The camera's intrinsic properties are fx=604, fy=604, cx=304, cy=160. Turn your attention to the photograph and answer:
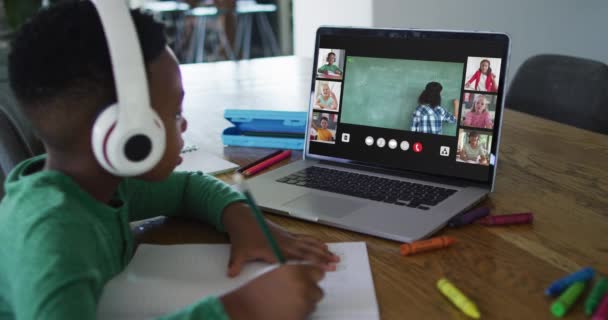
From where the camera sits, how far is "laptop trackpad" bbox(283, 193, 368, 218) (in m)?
0.91

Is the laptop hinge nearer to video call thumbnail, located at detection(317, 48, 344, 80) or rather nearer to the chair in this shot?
video call thumbnail, located at detection(317, 48, 344, 80)

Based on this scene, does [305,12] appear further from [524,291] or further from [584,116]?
[524,291]

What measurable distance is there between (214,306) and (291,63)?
1.73 metres

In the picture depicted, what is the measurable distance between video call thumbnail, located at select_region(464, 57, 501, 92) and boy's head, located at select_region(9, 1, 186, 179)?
54cm

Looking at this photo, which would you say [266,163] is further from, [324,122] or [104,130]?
[104,130]

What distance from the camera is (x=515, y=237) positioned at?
83 centimetres

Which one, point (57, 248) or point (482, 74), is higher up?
point (482, 74)

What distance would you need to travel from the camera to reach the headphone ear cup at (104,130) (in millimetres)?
640

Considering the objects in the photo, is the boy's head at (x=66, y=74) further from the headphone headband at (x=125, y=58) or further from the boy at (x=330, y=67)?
the boy at (x=330, y=67)

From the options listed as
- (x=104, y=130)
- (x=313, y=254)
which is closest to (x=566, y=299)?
(x=313, y=254)

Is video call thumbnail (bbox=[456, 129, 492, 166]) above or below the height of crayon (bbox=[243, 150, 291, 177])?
above

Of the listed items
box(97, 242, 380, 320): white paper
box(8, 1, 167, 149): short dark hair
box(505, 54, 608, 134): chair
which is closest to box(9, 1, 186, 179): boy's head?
box(8, 1, 167, 149): short dark hair

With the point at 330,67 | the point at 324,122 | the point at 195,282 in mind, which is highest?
the point at 330,67

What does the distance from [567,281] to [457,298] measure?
130 mm
